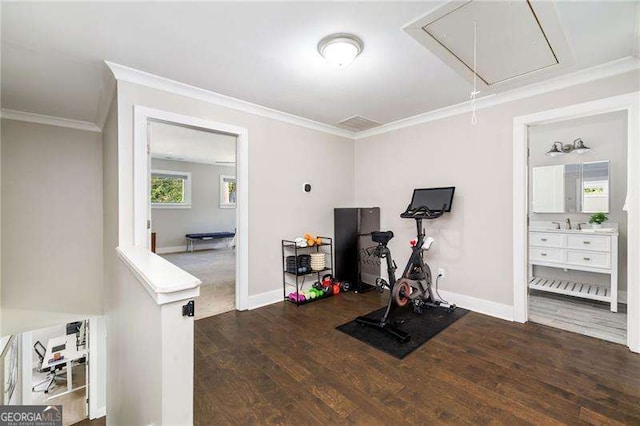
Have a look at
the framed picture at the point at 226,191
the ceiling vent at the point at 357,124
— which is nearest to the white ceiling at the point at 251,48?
the ceiling vent at the point at 357,124

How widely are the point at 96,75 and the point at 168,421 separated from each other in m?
2.95

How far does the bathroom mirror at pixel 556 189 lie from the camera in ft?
13.1

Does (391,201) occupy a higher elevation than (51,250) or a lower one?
higher

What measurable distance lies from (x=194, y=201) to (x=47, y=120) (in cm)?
437

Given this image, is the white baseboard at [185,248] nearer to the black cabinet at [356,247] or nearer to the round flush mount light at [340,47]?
the black cabinet at [356,247]

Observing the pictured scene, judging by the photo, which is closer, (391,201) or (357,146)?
(391,201)

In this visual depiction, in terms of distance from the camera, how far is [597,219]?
3637mm

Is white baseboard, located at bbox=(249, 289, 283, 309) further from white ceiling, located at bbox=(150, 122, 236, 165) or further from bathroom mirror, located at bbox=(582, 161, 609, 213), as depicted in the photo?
bathroom mirror, located at bbox=(582, 161, 609, 213)

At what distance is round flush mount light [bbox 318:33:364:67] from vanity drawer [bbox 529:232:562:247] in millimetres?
3816

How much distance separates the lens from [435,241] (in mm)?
3572

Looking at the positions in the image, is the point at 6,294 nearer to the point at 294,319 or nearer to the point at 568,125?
the point at 294,319

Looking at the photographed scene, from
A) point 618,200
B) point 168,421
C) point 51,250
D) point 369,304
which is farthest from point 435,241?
point 51,250

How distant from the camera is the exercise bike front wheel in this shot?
107 inches

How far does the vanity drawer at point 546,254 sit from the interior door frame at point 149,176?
4.13 meters
